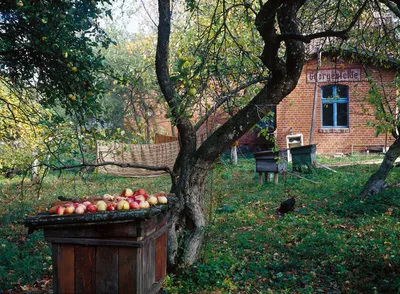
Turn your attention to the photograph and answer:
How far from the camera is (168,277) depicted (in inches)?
191

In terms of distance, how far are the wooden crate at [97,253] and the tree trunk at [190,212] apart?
1846 millimetres

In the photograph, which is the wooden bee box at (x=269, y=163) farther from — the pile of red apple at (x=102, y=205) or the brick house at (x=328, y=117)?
the pile of red apple at (x=102, y=205)

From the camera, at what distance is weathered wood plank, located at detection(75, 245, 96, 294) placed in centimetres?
335

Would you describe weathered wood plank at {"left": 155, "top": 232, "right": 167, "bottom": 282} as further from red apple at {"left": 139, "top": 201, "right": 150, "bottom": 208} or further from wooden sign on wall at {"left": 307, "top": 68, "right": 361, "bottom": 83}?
wooden sign on wall at {"left": 307, "top": 68, "right": 361, "bottom": 83}

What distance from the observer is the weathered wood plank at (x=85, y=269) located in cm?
335

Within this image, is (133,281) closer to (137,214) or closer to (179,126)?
(137,214)

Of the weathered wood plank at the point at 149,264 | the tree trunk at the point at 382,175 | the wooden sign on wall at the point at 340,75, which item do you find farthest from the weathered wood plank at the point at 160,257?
the wooden sign on wall at the point at 340,75

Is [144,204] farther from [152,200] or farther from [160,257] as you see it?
[160,257]

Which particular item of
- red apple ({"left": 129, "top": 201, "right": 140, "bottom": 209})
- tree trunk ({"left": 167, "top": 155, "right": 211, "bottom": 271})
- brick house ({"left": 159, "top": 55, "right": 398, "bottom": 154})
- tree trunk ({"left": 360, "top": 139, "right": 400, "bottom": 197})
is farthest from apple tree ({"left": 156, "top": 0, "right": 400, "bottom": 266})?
brick house ({"left": 159, "top": 55, "right": 398, "bottom": 154})

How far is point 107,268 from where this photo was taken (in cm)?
335

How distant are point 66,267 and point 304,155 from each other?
1095cm

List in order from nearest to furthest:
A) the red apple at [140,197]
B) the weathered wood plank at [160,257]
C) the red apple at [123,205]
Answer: the red apple at [123,205]
the red apple at [140,197]
the weathered wood plank at [160,257]

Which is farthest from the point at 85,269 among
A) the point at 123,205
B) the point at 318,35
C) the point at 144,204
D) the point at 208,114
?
the point at 318,35

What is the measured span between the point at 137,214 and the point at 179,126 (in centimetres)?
237
